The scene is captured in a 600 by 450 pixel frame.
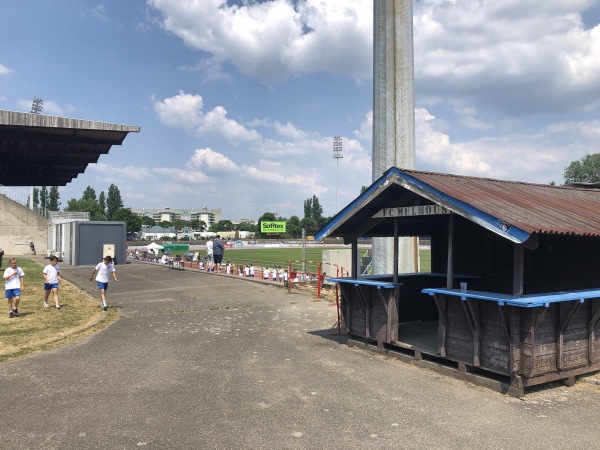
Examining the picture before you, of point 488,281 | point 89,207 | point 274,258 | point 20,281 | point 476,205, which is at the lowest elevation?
point 274,258

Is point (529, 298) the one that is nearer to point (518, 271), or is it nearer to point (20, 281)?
point (518, 271)

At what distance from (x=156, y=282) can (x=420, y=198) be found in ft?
56.5

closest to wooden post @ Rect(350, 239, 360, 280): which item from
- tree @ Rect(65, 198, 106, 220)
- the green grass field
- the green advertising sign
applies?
the green grass field

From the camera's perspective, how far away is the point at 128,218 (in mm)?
112125

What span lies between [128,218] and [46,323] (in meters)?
106

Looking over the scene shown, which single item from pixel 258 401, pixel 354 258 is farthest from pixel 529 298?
pixel 354 258

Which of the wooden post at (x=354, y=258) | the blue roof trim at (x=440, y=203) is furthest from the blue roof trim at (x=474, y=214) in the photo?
the wooden post at (x=354, y=258)

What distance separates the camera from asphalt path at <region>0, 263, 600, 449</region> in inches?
214

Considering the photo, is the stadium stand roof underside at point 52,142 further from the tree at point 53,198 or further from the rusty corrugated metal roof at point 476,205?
the tree at point 53,198

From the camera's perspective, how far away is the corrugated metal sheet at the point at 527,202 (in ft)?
23.6

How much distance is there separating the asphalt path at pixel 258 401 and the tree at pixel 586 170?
136 metres

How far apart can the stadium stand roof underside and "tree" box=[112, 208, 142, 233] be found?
65.5 metres

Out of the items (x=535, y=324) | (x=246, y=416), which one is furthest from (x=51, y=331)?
(x=535, y=324)

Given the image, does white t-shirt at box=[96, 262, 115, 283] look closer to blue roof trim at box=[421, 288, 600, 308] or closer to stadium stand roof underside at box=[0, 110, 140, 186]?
blue roof trim at box=[421, 288, 600, 308]
